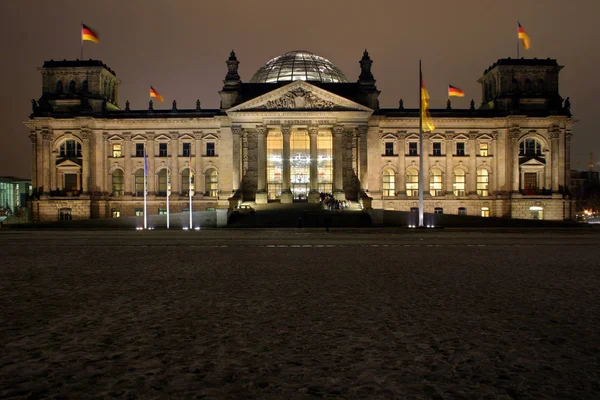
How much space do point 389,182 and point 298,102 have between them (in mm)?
19079

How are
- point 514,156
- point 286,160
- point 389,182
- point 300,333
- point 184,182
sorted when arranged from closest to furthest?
point 300,333, point 286,160, point 514,156, point 389,182, point 184,182

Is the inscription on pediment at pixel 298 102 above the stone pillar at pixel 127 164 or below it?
above

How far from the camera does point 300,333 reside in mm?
7551

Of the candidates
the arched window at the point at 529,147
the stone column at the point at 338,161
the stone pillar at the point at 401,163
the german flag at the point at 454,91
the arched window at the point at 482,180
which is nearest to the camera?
the german flag at the point at 454,91

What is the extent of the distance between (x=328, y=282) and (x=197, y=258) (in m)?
7.75

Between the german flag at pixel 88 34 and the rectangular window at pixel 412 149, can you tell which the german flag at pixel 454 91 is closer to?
the rectangular window at pixel 412 149

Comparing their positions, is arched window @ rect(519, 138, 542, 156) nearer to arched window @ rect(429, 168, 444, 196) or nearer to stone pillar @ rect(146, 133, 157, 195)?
arched window @ rect(429, 168, 444, 196)

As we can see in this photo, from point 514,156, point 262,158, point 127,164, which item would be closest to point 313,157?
point 262,158

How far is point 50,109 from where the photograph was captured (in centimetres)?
7625

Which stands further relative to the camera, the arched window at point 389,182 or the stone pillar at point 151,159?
the arched window at point 389,182

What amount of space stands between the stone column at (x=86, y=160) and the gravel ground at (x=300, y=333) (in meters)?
64.6

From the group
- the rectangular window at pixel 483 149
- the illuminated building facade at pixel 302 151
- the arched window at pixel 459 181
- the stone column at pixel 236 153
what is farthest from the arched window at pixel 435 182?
the stone column at pixel 236 153

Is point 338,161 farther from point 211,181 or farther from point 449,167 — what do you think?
point 211,181

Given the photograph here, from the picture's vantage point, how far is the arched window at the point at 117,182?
77375 mm
